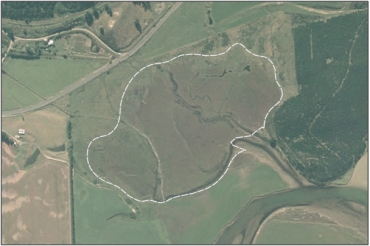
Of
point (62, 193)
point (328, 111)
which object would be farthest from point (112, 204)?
point (328, 111)

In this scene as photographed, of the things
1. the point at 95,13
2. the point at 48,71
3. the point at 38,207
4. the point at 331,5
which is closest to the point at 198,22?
the point at 95,13

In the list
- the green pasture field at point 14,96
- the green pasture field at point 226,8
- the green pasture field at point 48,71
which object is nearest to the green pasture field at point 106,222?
the green pasture field at point 14,96

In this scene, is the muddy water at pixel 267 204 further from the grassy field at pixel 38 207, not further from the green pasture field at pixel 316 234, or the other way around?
the grassy field at pixel 38 207

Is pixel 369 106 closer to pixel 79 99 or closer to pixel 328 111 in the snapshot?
pixel 328 111

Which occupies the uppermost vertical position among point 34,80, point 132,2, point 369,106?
point 132,2

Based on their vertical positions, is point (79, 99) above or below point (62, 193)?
above

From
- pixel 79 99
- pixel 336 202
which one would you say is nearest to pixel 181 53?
pixel 79 99

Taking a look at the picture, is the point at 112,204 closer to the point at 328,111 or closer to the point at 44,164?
the point at 44,164
